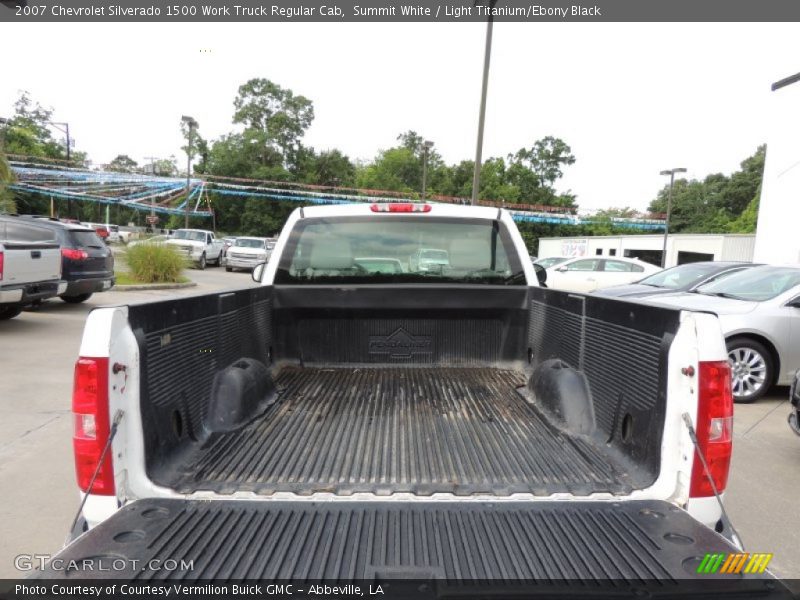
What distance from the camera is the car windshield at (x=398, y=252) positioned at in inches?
161

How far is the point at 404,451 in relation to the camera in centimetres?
261

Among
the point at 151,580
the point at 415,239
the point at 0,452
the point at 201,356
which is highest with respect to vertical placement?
the point at 415,239

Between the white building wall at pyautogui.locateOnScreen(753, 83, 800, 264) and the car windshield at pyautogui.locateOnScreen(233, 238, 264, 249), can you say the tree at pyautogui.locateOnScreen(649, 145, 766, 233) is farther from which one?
the car windshield at pyautogui.locateOnScreen(233, 238, 264, 249)

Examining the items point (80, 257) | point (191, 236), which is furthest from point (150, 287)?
point (191, 236)

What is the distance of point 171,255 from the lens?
18516mm

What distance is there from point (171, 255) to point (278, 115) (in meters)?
48.5

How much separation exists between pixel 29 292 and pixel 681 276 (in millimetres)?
11452

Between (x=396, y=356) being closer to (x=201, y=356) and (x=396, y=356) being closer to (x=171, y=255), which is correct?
(x=201, y=356)

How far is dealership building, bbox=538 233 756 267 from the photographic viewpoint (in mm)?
27469

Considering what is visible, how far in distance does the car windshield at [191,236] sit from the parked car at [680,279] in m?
25.7

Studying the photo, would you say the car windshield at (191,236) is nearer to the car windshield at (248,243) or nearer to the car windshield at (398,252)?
the car windshield at (248,243)

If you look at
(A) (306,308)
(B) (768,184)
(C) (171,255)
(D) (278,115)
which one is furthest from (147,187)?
(A) (306,308)

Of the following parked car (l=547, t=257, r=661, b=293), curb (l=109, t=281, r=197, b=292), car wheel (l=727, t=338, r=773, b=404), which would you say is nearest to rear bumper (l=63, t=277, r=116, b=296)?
curb (l=109, t=281, r=197, b=292)

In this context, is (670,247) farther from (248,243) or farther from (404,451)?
(404,451)
